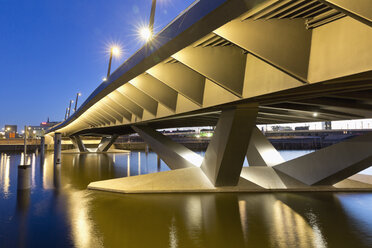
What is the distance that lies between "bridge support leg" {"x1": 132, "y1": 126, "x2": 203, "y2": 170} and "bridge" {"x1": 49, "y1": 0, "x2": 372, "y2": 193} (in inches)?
13.0

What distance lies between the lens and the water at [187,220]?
23.9ft

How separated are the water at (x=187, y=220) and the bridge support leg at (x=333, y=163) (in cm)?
108

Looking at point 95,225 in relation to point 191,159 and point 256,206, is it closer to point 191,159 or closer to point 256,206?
point 256,206

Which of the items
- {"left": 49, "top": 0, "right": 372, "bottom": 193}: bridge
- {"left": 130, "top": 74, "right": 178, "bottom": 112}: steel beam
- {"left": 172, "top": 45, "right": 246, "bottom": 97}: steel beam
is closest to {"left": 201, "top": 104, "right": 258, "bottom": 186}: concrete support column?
{"left": 49, "top": 0, "right": 372, "bottom": 193}: bridge

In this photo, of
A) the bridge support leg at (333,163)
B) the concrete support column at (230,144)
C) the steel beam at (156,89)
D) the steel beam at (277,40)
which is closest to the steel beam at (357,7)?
the steel beam at (277,40)

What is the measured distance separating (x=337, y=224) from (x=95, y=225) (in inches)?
346

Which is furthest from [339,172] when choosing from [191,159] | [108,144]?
[108,144]

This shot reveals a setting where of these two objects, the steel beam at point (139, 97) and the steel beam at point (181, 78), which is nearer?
the steel beam at point (181, 78)

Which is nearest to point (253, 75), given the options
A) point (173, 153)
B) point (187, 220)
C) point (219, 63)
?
point (219, 63)

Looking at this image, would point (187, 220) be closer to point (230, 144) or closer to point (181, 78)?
point (230, 144)

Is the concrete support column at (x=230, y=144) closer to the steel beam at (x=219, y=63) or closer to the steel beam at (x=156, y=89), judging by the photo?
the steel beam at (x=219, y=63)

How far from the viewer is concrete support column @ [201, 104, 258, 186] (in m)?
12.2

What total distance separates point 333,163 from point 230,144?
5.71 meters

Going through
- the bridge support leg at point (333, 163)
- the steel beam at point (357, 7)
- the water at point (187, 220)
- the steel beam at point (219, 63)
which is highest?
the steel beam at point (219, 63)
